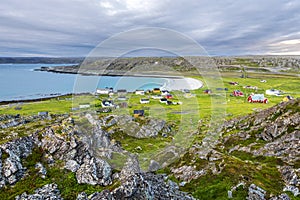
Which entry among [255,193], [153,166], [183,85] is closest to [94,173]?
[153,166]

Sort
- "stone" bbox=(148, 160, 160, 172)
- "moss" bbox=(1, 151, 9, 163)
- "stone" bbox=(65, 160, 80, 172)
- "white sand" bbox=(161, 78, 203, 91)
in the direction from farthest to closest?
"white sand" bbox=(161, 78, 203, 91) < "stone" bbox=(148, 160, 160, 172) < "stone" bbox=(65, 160, 80, 172) < "moss" bbox=(1, 151, 9, 163)

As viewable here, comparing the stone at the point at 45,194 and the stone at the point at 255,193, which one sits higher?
the stone at the point at 255,193

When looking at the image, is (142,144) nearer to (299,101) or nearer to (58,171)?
(58,171)

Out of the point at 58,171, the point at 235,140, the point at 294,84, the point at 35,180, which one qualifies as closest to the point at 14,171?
the point at 35,180

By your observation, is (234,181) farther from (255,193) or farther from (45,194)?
(45,194)

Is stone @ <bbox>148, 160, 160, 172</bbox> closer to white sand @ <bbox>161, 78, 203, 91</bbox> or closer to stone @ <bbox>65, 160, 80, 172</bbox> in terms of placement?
stone @ <bbox>65, 160, 80, 172</bbox>

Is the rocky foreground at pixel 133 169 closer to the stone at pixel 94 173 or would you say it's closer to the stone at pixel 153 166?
the stone at pixel 94 173

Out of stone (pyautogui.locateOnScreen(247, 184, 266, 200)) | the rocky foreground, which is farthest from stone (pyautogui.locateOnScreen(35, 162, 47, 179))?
stone (pyautogui.locateOnScreen(247, 184, 266, 200))

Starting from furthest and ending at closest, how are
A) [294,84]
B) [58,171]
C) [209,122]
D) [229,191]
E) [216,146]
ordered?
[294,84] < [209,122] < [216,146] < [58,171] < [229,191]

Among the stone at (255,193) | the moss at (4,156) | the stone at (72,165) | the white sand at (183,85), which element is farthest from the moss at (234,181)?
the white sand at (183,85)
